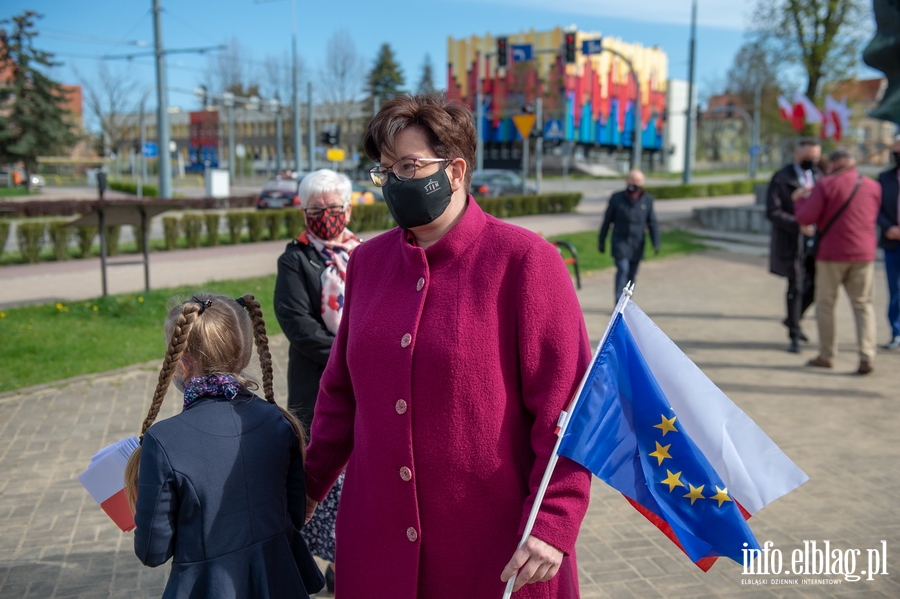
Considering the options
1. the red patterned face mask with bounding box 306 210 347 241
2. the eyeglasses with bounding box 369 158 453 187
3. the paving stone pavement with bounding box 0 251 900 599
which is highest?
the eyeglasses with bounding box 369 158 453 187

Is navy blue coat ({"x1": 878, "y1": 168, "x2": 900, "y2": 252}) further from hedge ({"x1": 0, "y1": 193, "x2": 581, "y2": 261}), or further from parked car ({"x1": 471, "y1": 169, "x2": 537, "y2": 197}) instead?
parked car ({"x1": 471, "y1": 169, "x2": 537, "y2": 197})

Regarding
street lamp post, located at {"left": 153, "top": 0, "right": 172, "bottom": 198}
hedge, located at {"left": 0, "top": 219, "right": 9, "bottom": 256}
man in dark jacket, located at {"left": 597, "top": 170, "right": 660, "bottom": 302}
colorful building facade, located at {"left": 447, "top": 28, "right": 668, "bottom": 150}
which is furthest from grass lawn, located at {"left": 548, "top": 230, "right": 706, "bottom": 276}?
colorful building facade, located at {"left": 447, "top": 28, "right": 668, "bottom": 150}

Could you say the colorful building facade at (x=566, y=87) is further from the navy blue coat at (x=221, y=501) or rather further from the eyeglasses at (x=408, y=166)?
the navy blue coat at (x=221, y=501)

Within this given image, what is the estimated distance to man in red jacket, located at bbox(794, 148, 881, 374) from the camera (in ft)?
23.7

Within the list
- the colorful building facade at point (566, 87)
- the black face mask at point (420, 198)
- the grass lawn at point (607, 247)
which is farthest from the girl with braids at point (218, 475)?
the colorful building facade at point (566, 87)

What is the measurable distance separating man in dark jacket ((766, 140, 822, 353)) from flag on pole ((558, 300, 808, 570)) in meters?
6.61

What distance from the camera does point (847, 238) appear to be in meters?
7.24

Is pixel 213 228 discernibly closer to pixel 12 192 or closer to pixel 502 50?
pixel 502 50

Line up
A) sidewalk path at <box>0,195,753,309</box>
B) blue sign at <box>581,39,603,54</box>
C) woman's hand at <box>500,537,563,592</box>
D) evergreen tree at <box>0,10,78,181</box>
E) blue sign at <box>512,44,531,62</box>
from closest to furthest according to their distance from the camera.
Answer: woman's hand at <box>500,537,563,592</box>
sidewalk path at <box>0,195,753,309</box>
blue sign at <box>581,39,603,54</box>
blue sign at <box>512,44,531,62</box>
evergreen tree at <box>0,10,78,181</box>

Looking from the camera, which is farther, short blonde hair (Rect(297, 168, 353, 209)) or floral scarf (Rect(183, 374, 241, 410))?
short blonde hair (Rect(297, 168, 353, 209))

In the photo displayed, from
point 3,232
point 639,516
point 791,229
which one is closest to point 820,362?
point 791,229

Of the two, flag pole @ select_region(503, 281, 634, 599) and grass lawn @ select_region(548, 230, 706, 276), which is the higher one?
flag pole @ select_region(503, 281, 634, 599)

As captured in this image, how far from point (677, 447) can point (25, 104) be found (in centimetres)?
5554

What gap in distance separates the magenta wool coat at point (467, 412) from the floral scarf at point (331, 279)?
1537 mm
